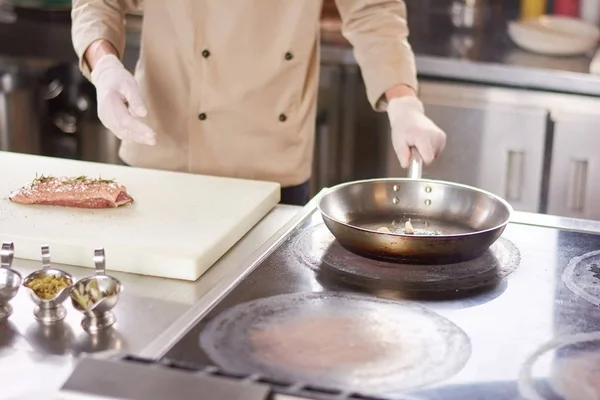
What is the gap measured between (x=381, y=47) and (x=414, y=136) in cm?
29

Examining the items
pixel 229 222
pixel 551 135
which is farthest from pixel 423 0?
A: pixel 229 222

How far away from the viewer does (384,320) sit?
120cm

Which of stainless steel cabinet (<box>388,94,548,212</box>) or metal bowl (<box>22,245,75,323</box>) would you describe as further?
stainless steel cabinet (<box>388,94,548,212</box>)

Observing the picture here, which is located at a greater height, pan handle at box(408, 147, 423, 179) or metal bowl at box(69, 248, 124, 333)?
pan handle at box(408, 147, 423, 179)

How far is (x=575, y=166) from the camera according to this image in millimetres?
2586

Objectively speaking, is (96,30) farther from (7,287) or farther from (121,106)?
(7,287)

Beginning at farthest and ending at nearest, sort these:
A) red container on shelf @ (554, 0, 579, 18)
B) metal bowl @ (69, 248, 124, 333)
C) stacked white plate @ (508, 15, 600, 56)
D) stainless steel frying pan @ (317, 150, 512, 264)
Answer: red container on shelf @ (554, 0, 579, 18), stacked white plate @ (508, 15, 600, 56), stainless steel frying pan @ (317, 150, 512, 264), metal bowl @ (69, 248, 124, 333)

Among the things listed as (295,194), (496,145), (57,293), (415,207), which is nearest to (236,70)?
(295,194)

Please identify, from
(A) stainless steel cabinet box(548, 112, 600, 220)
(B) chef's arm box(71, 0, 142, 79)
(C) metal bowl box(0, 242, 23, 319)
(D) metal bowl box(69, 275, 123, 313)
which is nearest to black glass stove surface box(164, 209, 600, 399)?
(D) metal bowl box(69, 275, 123, 313)

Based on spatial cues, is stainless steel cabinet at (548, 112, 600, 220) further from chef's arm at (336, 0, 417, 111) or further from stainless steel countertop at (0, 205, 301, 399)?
stainless steel countertop at (0, 205, 301, 399)

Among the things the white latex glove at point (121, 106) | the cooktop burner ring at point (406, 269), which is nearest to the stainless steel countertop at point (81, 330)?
the cooktop burner ring at point (406, 269)

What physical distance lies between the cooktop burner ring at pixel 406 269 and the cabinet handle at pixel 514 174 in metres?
1.20

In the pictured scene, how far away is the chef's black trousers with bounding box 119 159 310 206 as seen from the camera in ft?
6.47

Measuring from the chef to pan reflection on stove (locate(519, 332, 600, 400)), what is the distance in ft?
2.59
